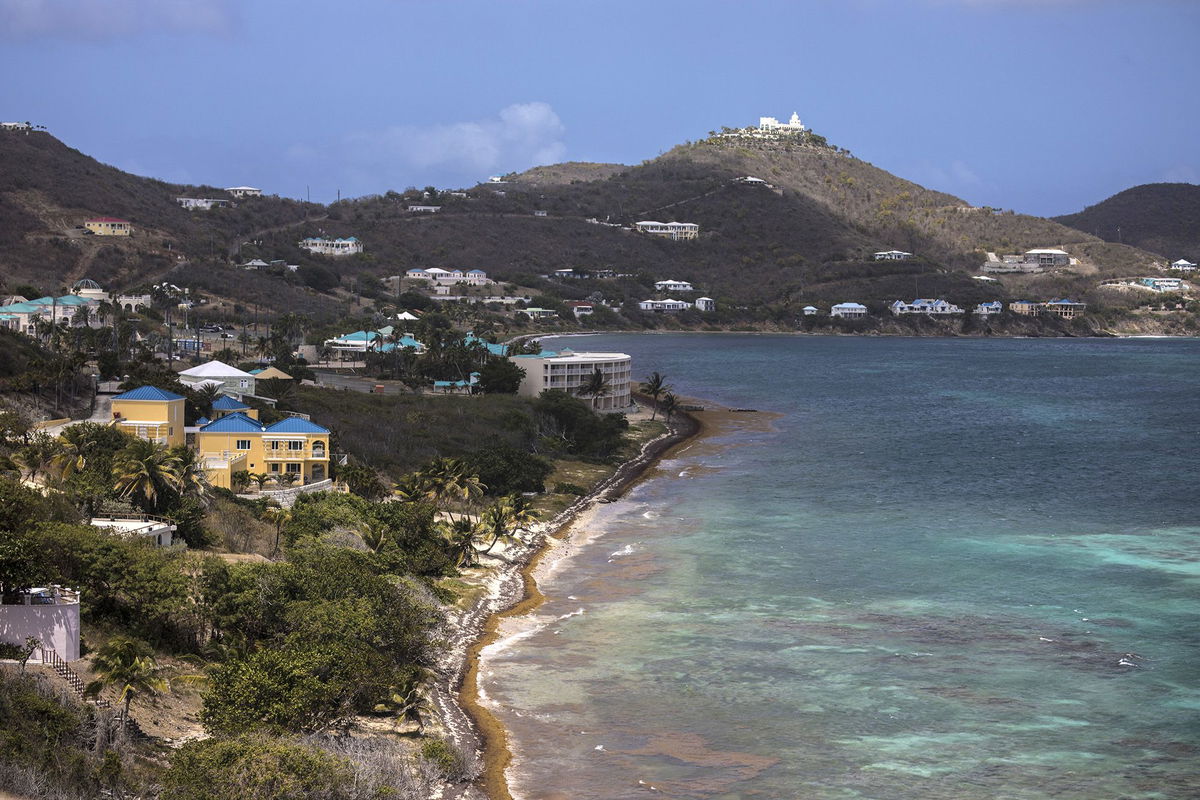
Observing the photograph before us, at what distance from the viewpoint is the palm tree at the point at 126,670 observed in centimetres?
2486

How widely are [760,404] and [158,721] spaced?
8781cm

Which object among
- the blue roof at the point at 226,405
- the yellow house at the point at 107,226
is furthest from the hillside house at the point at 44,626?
the yellow house at the point at 107,226

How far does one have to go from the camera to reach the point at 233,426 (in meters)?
49.9

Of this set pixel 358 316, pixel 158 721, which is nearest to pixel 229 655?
pixel 158 721

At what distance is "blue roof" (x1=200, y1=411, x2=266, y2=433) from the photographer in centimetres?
4975

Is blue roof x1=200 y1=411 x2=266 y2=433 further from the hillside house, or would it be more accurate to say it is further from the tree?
the tree

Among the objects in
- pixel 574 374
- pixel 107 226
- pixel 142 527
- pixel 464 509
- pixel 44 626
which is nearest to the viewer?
pixel 44 626

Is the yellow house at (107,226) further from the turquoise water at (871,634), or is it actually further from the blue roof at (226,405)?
the blue roof at (226,405)

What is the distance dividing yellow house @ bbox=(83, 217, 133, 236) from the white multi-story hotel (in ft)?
250

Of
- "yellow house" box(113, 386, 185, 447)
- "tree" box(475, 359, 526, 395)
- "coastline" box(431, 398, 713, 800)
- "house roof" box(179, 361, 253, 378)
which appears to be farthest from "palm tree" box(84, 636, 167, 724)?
"tree" box(475, 359, 526, 395)

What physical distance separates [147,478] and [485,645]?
11256 mm

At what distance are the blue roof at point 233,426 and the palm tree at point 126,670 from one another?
77.2 feet

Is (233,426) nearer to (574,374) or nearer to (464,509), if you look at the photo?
(464,509)

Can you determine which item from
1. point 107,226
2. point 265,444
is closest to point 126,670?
point 265,444
